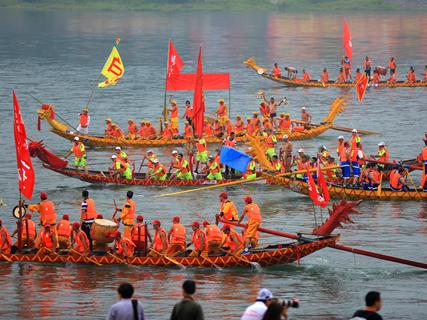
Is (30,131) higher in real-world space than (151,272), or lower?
higher

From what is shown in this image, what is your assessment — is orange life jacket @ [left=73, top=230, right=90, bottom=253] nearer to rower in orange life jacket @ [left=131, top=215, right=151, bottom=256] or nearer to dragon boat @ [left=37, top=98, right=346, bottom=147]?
rower in orange life jacket @ [left=131, top=215, right=151, bottom=256]

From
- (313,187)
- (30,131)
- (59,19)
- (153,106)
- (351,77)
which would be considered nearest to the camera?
(313,187)

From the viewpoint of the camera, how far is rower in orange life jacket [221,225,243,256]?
100 ft

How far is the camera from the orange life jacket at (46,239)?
3144 cm

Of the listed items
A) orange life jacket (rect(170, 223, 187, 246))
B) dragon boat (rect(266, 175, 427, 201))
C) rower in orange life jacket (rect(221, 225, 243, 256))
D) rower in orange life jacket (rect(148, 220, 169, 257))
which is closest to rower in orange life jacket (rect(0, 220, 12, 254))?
rower in orange life jacket (rect(148, 220, 169, 257))

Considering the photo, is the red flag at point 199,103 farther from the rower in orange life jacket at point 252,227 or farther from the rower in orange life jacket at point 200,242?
the rower in orange life jacket at point 200,242

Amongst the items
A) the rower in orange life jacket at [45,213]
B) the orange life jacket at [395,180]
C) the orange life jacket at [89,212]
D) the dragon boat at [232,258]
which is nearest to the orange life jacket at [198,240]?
the dragon boat at [232,258]

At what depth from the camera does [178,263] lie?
30812 mm

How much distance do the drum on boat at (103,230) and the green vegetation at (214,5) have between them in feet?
367

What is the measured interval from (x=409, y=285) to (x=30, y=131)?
3347cm

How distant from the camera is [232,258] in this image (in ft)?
100

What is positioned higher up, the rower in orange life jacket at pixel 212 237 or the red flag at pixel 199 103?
the red flag at pixel 199 103

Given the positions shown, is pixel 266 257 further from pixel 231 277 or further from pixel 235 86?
pixel 235 86

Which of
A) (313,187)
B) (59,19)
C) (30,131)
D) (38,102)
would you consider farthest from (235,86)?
(59,19)
